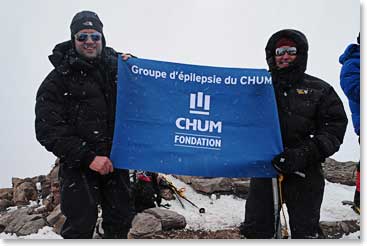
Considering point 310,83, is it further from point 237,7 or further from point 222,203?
point 222,203

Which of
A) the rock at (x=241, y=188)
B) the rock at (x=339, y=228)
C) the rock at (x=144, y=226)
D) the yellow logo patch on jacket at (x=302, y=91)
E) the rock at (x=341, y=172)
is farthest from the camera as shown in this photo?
the rock at (x=241, y=188)

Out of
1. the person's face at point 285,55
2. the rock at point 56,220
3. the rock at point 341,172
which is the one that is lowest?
the rock at point 56,220

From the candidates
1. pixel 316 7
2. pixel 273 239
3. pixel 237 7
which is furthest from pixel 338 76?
pixel 273 239

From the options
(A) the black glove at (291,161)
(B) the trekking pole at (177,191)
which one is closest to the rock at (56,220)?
(B) the trekking pole at (177,191)

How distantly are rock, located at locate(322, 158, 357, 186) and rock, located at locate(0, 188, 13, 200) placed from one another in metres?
3.05

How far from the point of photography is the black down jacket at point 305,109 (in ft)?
8.00

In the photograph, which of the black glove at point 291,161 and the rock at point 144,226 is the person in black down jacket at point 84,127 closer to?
the rock at point 144,226

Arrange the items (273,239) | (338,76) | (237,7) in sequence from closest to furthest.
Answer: (273,239) < (338,76) < (237,7)

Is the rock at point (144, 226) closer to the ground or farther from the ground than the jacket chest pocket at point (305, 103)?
closer to the ground

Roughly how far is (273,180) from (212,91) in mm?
686

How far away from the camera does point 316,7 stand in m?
3.49

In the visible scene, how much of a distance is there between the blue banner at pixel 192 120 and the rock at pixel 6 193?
200cm

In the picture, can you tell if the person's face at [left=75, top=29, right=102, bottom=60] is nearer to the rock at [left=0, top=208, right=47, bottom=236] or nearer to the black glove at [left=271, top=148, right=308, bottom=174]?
the black glove at [left=271, top=148, right=308, bottom=174]

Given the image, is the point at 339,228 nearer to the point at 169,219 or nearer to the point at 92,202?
the point at 169,219
